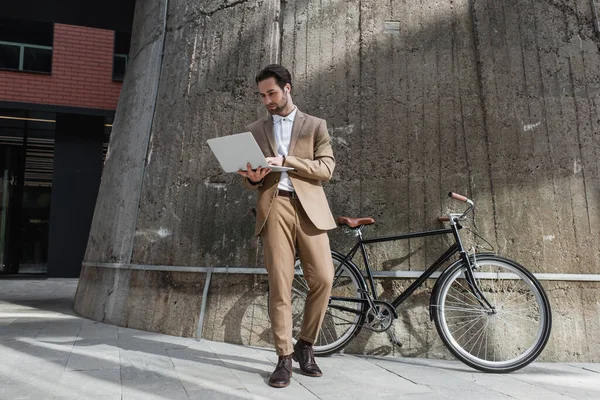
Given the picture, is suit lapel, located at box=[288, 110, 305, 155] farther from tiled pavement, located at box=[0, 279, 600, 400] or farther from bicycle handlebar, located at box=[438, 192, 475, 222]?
tiled pavement, located at box=[0, 279, 600, 400]

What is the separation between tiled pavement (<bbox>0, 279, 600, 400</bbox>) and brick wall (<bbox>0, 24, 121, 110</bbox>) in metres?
8.85

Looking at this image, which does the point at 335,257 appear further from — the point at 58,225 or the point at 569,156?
the point at 58,225

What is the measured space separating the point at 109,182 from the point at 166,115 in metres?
1.19

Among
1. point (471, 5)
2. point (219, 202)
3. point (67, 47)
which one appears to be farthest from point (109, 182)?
point (67, 47)

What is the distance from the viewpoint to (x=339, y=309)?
3.63 meters

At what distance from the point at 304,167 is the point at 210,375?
4.65 feet

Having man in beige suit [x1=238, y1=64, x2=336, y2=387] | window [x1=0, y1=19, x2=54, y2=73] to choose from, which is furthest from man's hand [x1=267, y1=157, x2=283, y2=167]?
window [x1=0, y1=19, x2=54, y2=73]

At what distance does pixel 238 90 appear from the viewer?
4.44m

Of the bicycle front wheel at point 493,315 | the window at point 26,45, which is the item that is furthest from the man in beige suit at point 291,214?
the window at point 26,45

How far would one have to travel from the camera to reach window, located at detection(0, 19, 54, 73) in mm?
11609

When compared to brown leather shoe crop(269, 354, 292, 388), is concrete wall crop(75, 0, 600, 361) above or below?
above

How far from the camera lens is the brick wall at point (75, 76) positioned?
Answer: 11.4 metres

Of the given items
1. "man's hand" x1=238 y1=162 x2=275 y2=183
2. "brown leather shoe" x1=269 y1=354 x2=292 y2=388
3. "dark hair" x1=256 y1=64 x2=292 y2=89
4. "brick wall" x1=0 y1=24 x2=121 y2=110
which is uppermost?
"brick wall" x1=0 y1=24 x2=121 y2=110

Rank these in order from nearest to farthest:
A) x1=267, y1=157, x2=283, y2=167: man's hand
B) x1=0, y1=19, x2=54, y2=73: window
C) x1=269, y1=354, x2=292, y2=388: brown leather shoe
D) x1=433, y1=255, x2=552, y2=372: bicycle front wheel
→ x1=269, y1=354, x2=292, y2=388: brown leather shoe → x1=267, y1=157, x2=283, y2=167: man's hand → x1=433, y1=255, x2=552, y2=372: bicycle front wheel → x1=0, y1=19, x2=54, y2=73: window
